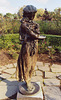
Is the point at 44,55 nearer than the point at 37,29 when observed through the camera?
No

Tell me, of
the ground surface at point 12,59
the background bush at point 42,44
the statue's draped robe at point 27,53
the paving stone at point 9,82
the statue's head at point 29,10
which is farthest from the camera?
the background bush at point 42,44

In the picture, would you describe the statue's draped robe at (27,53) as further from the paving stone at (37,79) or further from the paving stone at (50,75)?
the paving stone at (50,75)

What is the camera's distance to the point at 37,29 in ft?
6.69

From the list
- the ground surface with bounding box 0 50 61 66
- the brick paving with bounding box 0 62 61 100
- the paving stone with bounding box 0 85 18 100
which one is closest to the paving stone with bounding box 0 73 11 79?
the brick paving with bounding box 0 62 61 100

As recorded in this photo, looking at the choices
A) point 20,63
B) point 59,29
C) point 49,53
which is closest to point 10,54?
point 49,53

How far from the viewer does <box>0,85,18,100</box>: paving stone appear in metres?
2.85

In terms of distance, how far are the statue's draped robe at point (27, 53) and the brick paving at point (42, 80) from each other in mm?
879

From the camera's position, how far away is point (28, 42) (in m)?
2.12

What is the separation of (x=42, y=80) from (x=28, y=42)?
6.84ft

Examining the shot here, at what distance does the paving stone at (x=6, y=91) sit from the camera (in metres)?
2.85

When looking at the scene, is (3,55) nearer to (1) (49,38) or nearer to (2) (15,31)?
(1) (49,38)

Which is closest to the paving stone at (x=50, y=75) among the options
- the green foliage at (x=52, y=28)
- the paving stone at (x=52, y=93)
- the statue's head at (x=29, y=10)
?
the paving stone at (x=52, y=93)

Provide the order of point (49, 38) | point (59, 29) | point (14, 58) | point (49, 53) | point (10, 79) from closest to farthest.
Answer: point (10, 79) → point (14, 58) → point (49, 53) → point (49, 38) → point (59, 29)

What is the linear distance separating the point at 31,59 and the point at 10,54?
3921 mm
